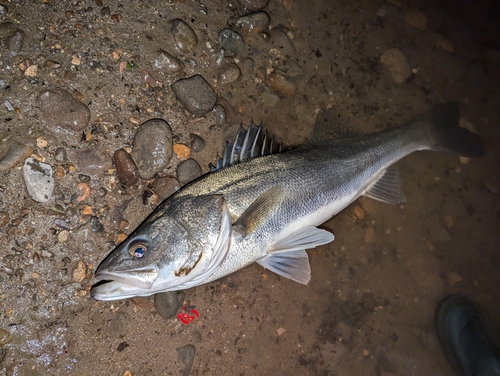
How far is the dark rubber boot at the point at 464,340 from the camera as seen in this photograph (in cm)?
369

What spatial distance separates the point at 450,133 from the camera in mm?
3869

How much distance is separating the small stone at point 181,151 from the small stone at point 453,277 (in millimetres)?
3660

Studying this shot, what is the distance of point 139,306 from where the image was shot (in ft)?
9.01

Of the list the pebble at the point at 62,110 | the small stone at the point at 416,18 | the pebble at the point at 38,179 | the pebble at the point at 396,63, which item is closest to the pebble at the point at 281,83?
the pebble at the point at 396,63

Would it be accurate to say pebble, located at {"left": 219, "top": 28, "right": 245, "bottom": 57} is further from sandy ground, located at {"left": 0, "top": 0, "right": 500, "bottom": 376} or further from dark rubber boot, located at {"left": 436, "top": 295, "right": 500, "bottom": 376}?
dark rubber boot, located at {"left": 436, "top": 295, "right": 500, "bottom": 376}

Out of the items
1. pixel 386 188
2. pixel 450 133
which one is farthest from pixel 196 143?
pixel 450 133

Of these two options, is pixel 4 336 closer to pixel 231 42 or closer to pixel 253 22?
pixel 231 42

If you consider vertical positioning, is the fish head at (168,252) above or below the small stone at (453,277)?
above

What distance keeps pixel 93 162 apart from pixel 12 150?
613 mm

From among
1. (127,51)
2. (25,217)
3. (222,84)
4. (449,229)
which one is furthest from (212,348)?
(449,229)

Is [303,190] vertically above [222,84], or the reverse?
[222,84]

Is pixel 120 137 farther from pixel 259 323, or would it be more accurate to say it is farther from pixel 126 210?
pixel 259 323

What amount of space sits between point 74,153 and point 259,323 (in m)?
2.44

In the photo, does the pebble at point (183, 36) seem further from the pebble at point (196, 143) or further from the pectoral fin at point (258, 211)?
the pectoral fin at point (258, 211)
